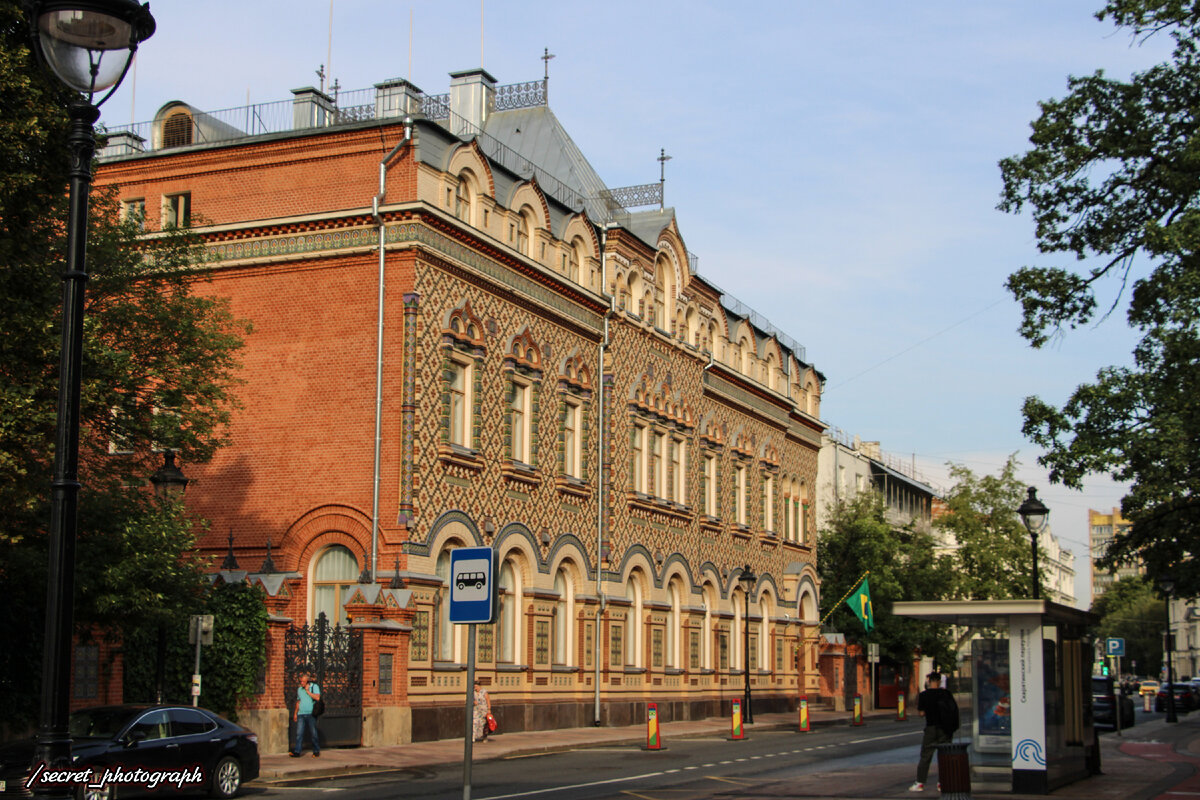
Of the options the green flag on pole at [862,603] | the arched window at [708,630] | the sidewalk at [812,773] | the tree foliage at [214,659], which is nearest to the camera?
the sidewalk at [812,773]

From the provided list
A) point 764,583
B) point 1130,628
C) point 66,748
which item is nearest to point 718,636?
point 764,583

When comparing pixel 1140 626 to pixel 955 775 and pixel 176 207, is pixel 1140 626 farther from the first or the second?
pixel 955 775

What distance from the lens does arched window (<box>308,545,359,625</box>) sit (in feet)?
96.8

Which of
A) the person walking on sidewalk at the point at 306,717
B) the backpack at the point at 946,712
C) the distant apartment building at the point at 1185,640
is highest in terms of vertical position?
the backpack at the point at 946,712

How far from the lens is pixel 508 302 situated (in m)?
33.6

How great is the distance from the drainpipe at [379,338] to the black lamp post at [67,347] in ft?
67.8

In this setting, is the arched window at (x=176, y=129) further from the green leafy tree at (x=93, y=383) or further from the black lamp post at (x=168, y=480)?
the black lamp post at (x=168, y=480)

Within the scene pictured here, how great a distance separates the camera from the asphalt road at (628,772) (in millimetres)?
19719

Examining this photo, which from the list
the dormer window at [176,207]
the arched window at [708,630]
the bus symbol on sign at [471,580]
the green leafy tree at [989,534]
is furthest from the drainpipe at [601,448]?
the green leafy tree at [989,534]

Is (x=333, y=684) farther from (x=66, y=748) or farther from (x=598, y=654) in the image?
(x=66, y=748)

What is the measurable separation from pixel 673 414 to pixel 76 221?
35.5 metres

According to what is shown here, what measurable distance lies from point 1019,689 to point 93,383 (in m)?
12.8

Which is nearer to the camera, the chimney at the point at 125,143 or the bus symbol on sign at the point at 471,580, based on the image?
the bus symbol on sign at the point at 471,580

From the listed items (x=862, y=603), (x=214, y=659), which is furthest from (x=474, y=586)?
(x=862, y=603)
